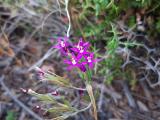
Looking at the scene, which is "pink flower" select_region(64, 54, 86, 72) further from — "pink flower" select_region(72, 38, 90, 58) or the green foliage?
the green foliage

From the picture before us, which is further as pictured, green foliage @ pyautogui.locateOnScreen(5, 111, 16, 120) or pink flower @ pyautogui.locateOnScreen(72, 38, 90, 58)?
green foliage @ pyautogui.locateOnScreen(5, 111, 16, 120)

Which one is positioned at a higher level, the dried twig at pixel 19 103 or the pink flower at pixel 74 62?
the pink flower at pixel 74 62

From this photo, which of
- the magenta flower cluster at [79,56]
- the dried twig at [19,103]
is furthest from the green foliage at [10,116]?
the magenta flower cluster at [79,56]

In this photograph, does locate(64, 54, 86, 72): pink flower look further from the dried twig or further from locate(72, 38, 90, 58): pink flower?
the dried twig

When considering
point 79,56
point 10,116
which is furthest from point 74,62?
point 10,116

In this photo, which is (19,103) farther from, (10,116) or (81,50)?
(81,50)

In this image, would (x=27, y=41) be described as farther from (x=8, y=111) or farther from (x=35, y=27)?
(x=8, y=111)

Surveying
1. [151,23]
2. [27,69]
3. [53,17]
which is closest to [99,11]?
[151,23]

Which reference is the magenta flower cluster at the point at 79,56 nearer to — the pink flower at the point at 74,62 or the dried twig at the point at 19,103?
the pink flower at the point at 74,62

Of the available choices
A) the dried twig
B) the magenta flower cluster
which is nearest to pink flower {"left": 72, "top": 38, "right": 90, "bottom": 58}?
the magenta flower cluster

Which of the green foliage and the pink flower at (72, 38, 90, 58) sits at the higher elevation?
the pink flower at (72, 38, 90, 58)

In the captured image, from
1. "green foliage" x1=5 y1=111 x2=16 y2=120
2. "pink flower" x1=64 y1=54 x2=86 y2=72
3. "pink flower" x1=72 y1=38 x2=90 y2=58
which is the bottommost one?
"green foliage" x1=5 y1=111 x2=16 y2=120
